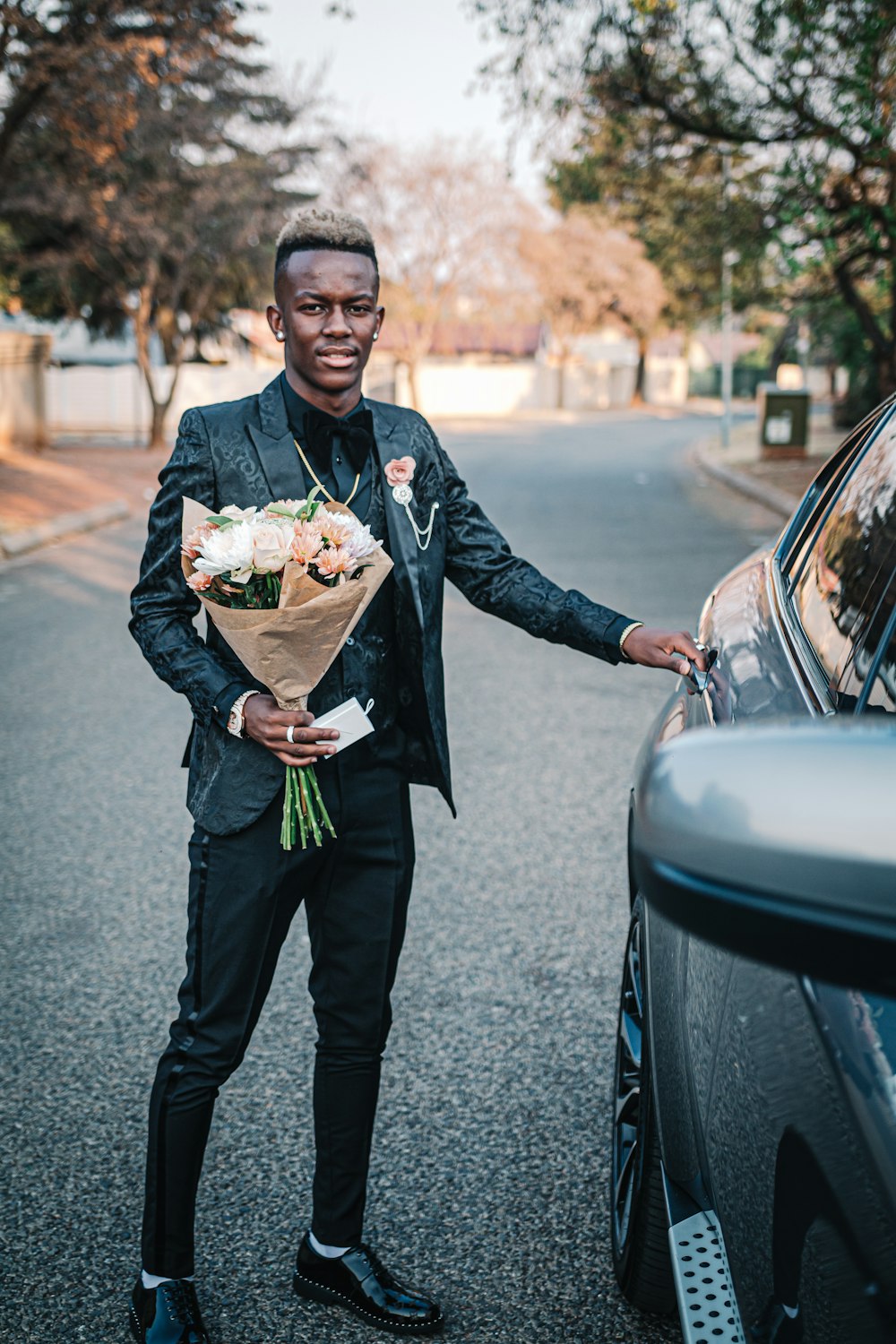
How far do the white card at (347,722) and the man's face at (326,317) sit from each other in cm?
59

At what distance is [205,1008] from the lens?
2414mm

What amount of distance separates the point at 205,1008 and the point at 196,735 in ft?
1.62

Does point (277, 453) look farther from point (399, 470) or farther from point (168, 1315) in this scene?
point (168, 1315)

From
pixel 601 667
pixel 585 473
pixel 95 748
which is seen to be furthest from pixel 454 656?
pixel 585 473

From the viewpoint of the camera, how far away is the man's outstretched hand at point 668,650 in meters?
2.53

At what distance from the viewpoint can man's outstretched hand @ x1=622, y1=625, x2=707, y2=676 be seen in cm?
253

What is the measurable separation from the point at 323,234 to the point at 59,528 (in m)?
13.0

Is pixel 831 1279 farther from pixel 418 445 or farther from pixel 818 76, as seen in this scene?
pixel 818 76

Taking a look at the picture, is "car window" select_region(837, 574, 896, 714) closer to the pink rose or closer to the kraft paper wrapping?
the kraft paper wrapping

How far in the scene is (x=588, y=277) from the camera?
58.4 m

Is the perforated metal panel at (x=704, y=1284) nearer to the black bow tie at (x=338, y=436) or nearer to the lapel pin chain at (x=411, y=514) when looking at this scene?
the lapel pin chain at (x=411, y=514)

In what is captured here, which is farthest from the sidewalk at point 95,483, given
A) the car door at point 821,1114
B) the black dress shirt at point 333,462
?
the car door at point 821,1114

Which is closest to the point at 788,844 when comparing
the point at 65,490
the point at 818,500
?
the point at 818,500

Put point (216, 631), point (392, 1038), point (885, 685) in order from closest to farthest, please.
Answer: point (885, 685) → point (216, 631) → point (392, 1038)
